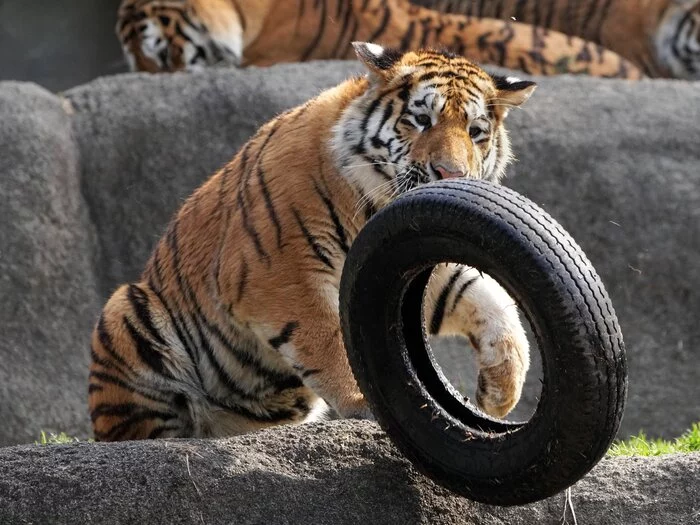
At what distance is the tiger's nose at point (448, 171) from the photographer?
4.35 meters

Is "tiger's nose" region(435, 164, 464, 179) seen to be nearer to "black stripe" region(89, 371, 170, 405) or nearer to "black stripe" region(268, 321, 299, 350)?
"black stripe" region(268, 321, 299, 350)

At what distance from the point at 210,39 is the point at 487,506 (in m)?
6.15

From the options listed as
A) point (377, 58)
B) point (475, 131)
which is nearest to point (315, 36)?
point (377, 58)

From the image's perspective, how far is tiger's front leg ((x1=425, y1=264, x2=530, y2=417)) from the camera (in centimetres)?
421

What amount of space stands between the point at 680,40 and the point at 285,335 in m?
6.60

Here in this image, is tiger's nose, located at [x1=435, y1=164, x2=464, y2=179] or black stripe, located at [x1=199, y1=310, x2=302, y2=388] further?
black stripe, located at [x1=199, y1=310, x2=302, y2=388]

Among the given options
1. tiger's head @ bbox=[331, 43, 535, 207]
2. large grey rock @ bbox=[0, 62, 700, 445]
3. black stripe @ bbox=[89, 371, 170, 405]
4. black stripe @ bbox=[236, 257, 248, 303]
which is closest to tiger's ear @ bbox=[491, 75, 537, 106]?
tiger's head @ bbox=[331, 43, 535, 207]

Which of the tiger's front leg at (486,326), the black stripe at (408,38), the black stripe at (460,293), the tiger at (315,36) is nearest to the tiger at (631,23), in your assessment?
the tiger at (315,36)

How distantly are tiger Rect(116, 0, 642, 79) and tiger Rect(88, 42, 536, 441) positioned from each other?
424 cm

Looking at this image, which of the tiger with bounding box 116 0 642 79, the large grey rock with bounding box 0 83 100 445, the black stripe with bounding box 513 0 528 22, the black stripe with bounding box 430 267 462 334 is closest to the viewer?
the black stripe with bounding box 430 267 462 334

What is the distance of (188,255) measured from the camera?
16.4ft

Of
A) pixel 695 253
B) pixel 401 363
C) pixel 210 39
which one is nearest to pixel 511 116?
pixel 695 253

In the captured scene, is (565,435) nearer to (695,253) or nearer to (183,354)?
(183,354)

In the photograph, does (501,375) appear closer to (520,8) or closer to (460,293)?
(460,293)
